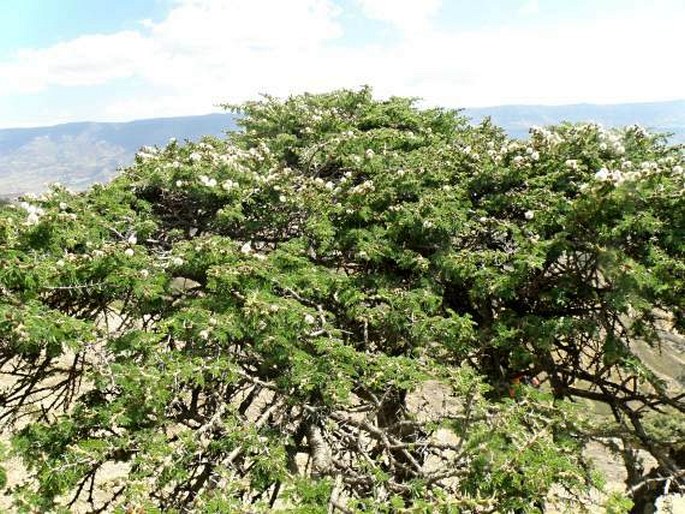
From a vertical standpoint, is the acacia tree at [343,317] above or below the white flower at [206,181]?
below

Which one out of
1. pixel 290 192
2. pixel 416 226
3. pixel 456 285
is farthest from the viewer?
pixel 290 192

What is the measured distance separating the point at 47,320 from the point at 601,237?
5992 mm

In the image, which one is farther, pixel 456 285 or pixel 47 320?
pixel 456 285

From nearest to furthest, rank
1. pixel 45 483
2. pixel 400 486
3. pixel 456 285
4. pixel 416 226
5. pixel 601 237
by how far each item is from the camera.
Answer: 1. pixel 45 483
2. pixel 400 486
3. pixel 601 237
4. pixel 416 226
5. pixel 456 285

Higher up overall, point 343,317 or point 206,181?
point 206,181

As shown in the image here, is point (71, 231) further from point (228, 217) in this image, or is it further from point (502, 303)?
point (502, 303)

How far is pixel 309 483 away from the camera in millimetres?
4449

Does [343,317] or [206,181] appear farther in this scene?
[206,181]

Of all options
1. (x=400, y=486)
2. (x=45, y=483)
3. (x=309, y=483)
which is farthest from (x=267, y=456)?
(x=45, y=483)

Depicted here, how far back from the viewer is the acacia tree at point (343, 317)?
469 centimetres

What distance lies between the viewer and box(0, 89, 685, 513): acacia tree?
4.69 metres

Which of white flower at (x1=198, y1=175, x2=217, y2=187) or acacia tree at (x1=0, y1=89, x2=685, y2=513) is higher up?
white flower at (x1=198, y1=175, x2=217, y2=187)

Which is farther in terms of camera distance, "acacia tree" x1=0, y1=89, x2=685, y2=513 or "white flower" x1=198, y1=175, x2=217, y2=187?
"white flower" x1=198, y1=175, x2=217, y2=187

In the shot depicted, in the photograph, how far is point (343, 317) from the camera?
7.36 meters
